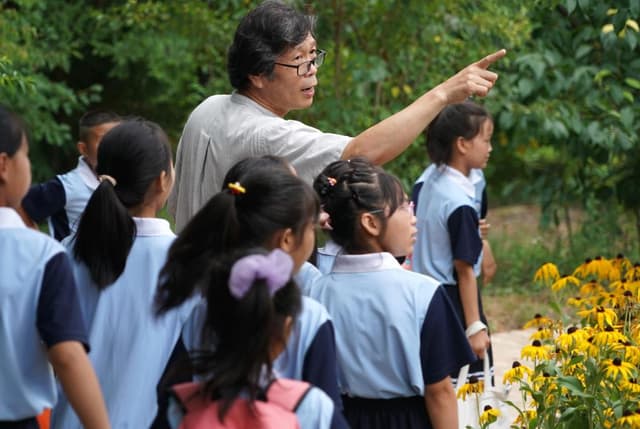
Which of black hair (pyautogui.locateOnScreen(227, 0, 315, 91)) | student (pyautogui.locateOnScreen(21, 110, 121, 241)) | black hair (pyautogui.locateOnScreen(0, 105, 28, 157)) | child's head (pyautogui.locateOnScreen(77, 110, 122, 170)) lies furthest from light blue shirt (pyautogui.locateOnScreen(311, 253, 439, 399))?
child's head (pyautogui.locateOnScreen(77, 110, 122, 170))

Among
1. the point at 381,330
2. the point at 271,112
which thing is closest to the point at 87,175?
the point at 271,112

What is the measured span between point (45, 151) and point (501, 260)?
13.3 feet

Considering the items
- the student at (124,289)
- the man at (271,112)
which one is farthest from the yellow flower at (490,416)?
the student at (124,289)

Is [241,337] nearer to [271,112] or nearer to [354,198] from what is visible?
[354,198]

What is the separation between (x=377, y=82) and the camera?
807 cm

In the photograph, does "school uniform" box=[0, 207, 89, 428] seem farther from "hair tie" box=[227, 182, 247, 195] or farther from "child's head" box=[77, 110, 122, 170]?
"child's head" box=[77, 110, 122, 170]

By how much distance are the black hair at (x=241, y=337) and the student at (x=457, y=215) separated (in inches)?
108

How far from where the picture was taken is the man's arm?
3680mm

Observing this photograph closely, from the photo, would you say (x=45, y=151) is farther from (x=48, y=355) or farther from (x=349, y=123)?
(x=48, y=355)

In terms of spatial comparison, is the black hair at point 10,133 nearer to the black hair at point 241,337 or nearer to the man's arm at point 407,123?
the black hair at point 241,337

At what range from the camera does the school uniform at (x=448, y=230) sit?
5.40 meters

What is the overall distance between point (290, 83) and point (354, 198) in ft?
1.96

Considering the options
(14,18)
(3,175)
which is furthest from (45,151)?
(3,175)

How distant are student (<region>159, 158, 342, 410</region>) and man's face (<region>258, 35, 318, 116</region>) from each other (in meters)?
0.95
